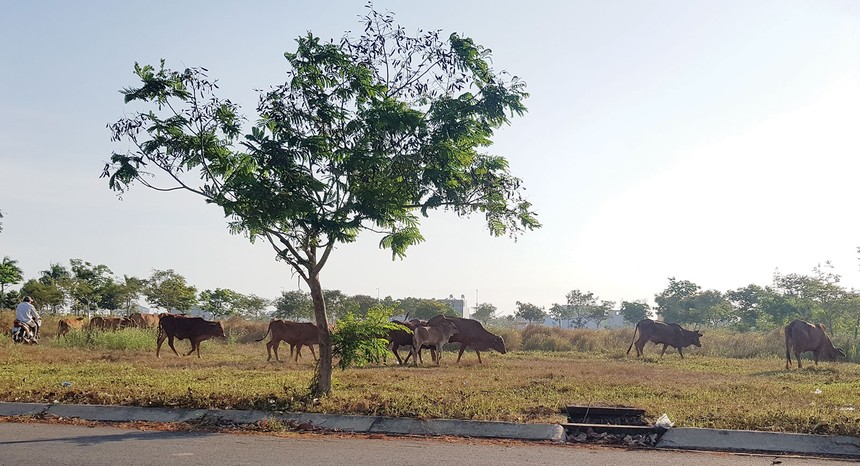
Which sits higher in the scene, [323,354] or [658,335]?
[658,335]

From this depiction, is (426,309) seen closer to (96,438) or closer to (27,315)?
(27,315)

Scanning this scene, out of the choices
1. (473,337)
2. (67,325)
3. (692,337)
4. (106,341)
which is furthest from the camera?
(67,325)

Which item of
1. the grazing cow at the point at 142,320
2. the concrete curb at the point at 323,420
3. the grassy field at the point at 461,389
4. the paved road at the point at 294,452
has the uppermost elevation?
the grazing cow at the point at 142,320

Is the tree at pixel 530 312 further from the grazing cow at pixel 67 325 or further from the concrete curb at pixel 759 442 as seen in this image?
the concrete curb at pixel 759 442

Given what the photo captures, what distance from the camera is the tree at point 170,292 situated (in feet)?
168

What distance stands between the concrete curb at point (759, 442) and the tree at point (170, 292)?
1826 inches

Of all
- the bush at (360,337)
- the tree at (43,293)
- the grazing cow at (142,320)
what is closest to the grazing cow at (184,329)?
the grazing cow at (142,320)

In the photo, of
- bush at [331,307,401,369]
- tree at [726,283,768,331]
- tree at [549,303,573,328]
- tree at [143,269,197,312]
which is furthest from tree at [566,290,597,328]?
bush at [331,307,401,369]

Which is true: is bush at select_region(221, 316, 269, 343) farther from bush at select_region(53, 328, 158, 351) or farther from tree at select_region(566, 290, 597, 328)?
tree at select_region(566, 290, 597, 328)

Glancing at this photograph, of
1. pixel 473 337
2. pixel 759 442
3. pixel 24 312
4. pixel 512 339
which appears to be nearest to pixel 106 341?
pixel 24 312

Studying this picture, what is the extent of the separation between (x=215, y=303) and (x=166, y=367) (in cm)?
3936

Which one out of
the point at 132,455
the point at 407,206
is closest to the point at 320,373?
the point at 407,206

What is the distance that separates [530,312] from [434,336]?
75.6 m

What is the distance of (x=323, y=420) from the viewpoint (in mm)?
9695
